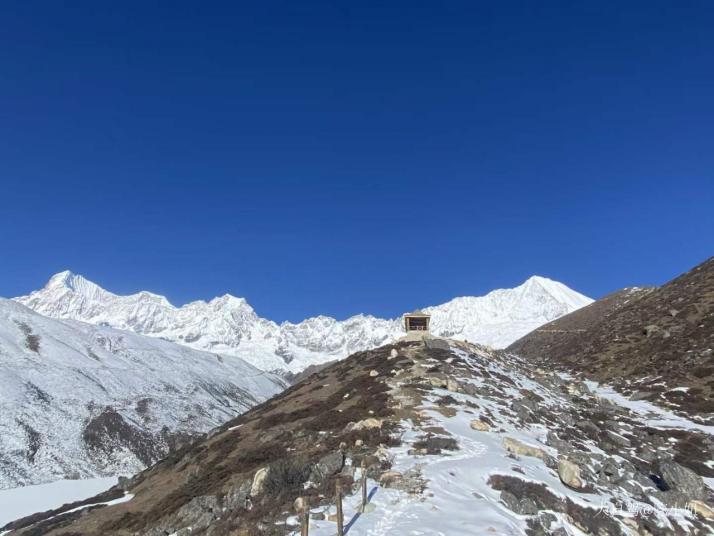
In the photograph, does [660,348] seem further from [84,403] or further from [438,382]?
[84,403]

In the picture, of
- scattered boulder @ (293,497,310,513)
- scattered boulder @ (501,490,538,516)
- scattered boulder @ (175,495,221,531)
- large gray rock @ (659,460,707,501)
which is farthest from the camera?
large gray rock @ (659,460,707,501)

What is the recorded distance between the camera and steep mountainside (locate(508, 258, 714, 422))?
2109 inches

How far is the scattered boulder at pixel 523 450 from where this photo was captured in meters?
25.4

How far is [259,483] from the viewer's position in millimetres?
22547

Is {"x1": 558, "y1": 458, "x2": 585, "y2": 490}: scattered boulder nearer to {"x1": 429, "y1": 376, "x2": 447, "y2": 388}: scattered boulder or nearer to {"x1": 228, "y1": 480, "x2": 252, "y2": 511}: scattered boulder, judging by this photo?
{"x1": 228, "y1": 480, "x2": 252, "y2": 511}: scattered boulder

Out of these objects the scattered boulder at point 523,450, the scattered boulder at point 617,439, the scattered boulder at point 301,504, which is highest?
the scattered boulder at point 617,439

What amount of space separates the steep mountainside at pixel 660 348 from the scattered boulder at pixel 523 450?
2896 cm

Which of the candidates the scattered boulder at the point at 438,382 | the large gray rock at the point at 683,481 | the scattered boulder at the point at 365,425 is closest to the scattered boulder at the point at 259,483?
the scattered boulder at the point at 365,425

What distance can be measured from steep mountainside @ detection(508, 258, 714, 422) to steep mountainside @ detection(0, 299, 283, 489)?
80.4 m

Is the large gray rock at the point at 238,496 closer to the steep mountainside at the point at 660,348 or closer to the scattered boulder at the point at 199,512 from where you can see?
the scattered boulder at the point at 199,512

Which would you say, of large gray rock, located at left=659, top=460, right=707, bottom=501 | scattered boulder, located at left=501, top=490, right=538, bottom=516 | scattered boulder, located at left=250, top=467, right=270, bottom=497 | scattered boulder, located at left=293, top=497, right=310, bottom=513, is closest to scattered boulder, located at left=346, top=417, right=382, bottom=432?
scattered boulder, located at left=250, top=467, right=270, bottom=497

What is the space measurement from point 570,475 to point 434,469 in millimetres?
6237

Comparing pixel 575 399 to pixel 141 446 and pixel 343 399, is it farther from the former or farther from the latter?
pixel 141 446

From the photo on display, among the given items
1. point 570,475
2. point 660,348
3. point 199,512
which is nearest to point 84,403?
point 199,512
